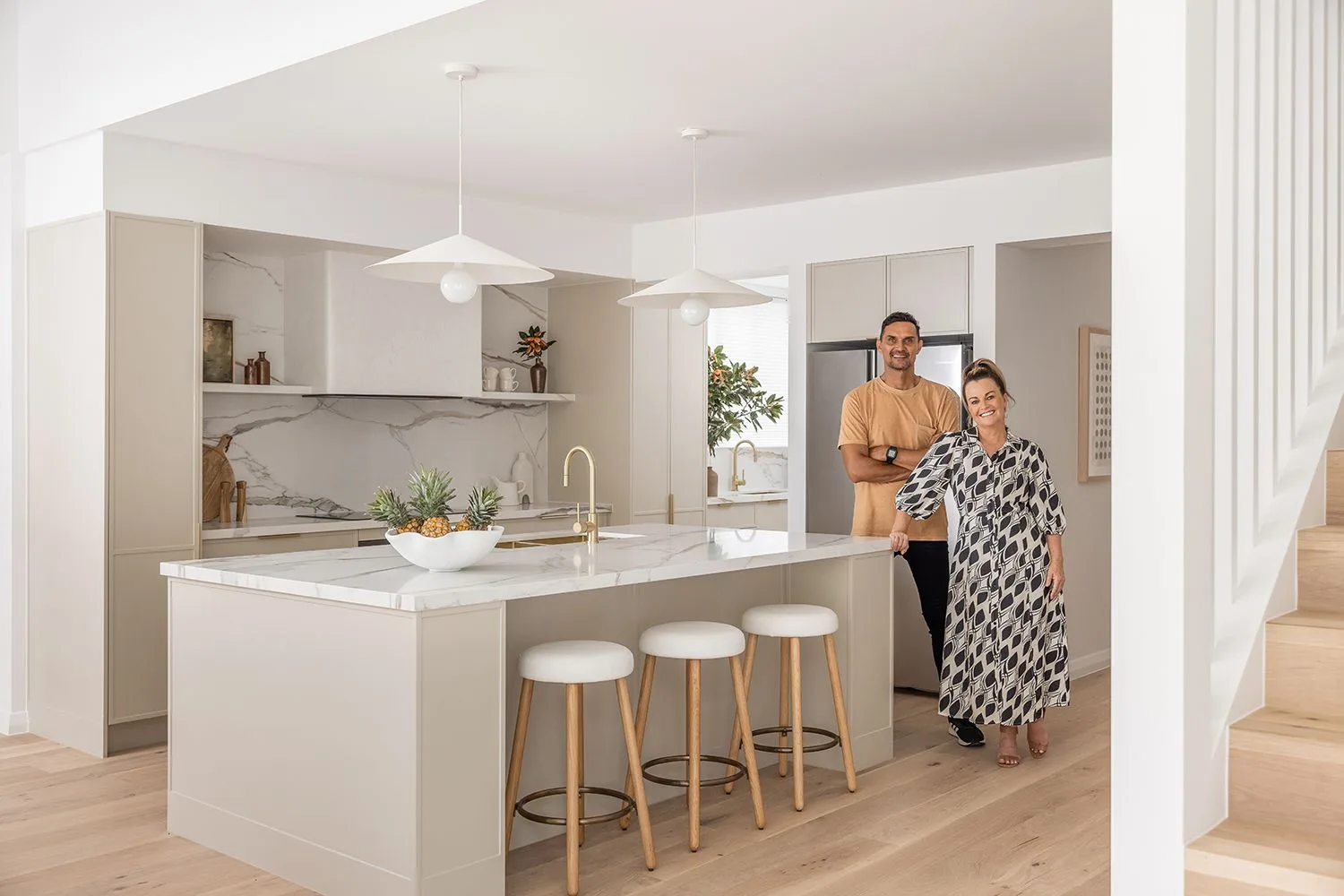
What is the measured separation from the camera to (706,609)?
14.5 feet

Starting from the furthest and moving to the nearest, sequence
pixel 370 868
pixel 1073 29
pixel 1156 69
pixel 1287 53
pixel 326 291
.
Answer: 1. pixel 326 291
2. pixel 1073 29
3. pixel 370 868
4. pixel 1287 53
5. pixel 1156 69

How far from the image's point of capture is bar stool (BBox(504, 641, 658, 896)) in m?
3.26

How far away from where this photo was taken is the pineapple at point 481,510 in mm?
3418

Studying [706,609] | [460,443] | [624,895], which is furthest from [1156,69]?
[460,443]

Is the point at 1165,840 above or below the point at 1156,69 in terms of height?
below

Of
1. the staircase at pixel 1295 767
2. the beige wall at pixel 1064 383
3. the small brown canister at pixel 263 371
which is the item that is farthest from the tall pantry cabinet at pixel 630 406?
the staircase at pixel 1295 767

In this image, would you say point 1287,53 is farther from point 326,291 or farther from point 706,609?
point 326,291

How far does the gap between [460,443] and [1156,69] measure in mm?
5402

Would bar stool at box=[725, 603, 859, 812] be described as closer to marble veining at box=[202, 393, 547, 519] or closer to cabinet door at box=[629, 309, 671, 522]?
cabinet door at box=[629, 309, 671, 522]

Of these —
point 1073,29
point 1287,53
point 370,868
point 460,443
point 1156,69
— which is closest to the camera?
→ point 1156,69

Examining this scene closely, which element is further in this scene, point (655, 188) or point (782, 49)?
point (655, 188)

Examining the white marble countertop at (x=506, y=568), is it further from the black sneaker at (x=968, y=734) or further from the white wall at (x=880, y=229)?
the white wall at (x=880, y=229)

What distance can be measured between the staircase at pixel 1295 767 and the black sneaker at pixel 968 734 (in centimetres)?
258

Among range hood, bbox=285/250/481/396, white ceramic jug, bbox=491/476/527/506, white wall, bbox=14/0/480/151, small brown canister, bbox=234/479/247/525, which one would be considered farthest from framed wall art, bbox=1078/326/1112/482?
small brown canister, bbox=234/479/247/525
